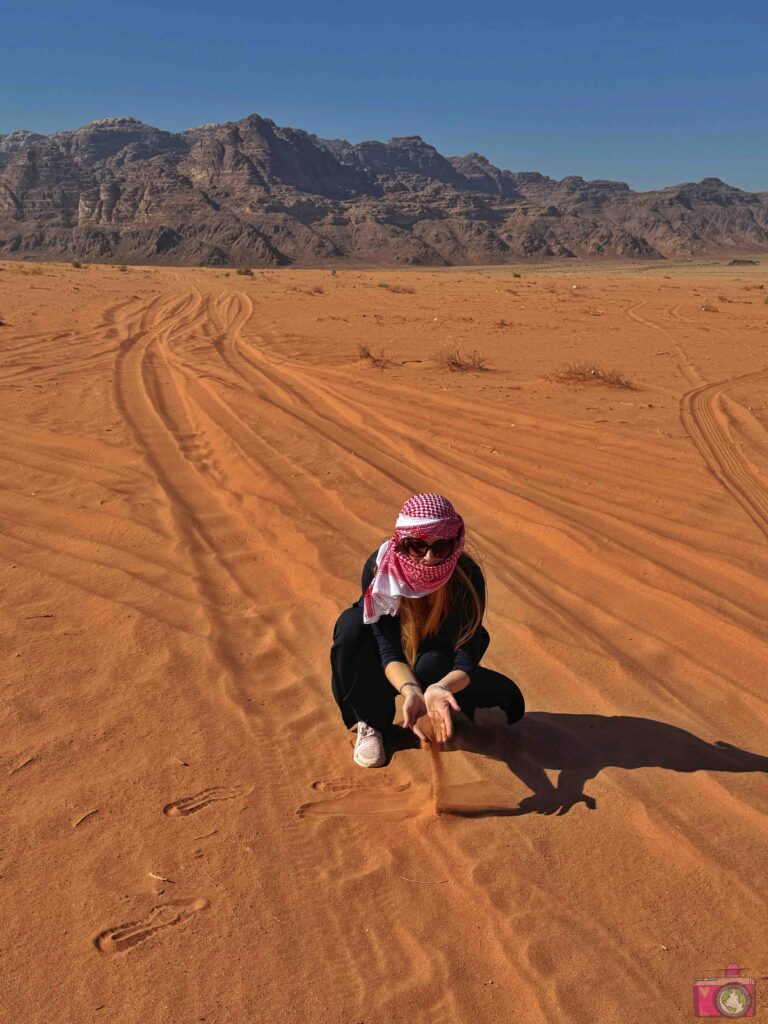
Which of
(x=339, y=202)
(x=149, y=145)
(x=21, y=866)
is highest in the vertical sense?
(x=149, y=145)

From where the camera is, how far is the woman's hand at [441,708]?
9.04ft

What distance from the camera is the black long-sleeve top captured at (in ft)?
9.98

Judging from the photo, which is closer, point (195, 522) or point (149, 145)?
point (195, 522)

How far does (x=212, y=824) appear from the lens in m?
2.79

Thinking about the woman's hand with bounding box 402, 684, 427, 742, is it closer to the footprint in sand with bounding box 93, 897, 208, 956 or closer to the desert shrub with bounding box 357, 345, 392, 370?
the footprint in sand with bounding box 93, 897, 208, 956

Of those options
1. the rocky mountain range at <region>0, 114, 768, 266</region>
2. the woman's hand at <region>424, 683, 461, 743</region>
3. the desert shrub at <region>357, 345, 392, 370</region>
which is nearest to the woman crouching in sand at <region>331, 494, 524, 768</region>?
the woman's hand at <region>424, 683, 461, 743</region>

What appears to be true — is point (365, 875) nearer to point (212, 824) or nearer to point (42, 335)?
point (212, 824)

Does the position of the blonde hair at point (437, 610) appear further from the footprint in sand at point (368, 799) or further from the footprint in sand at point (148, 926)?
the footprint in sand at point (148, 926)

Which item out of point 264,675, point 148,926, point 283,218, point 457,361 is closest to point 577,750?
point 264,675

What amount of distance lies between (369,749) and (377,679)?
0.26m

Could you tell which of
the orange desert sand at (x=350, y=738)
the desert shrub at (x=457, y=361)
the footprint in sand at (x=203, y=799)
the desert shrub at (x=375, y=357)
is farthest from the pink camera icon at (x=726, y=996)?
the desert shrub at (x=375, y=357)

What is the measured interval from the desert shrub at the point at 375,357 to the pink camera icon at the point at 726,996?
9688 millimetres

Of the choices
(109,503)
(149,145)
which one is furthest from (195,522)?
(149,145)

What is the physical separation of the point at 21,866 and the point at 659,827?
2029mm
